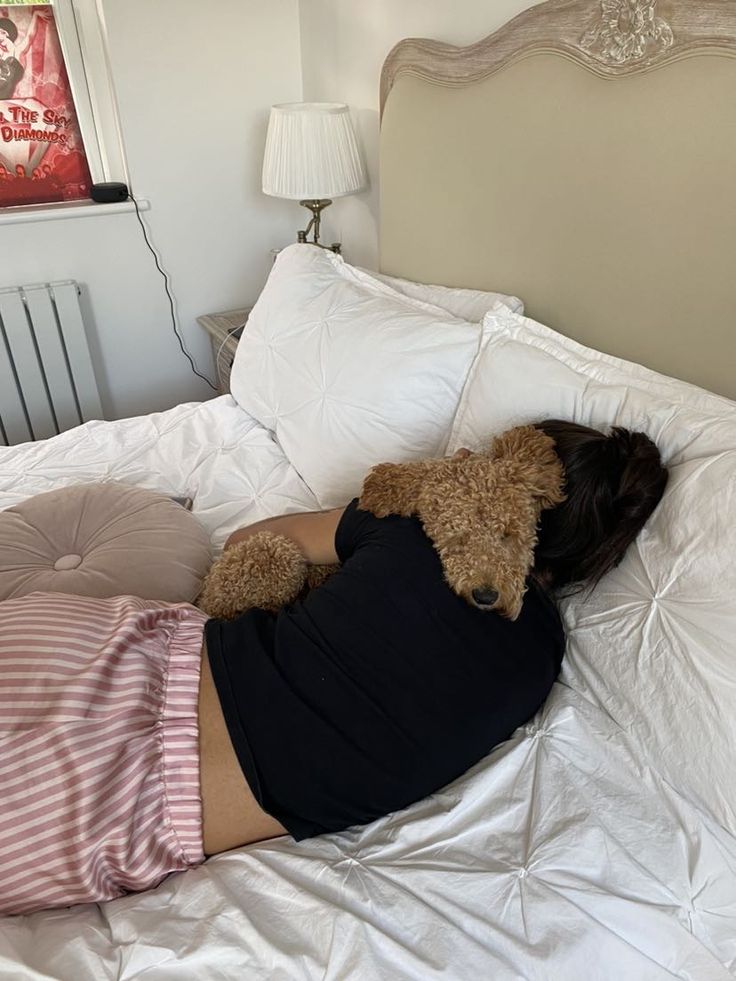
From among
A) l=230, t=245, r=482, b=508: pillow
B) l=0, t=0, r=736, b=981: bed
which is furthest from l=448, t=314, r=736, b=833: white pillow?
l=230, t=245, r=482, b=508: pillow

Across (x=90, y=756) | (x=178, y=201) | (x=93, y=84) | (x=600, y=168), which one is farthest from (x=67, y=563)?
(x=93, y=84)

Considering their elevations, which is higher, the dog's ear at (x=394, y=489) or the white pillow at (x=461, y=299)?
the white pillow at (x=461, y=299)

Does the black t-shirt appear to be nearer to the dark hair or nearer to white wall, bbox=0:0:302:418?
the dark hair

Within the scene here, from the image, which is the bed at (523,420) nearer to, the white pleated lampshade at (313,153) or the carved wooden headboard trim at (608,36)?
the carved wooden headboard trim at (608,36)

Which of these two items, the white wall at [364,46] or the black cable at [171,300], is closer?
the white wall at [364,46]

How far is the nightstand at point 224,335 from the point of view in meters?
2.22

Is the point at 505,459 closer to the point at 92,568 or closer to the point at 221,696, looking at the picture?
the point at 221,696

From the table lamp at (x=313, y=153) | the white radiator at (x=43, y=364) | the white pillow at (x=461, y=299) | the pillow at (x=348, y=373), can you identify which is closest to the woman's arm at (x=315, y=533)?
the pillow at (x=348, y=373)

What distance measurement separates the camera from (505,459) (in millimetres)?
953

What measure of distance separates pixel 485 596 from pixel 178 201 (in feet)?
6.58

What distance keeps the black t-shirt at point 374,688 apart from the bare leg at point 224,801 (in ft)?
0.05

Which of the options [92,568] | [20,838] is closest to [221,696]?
[20,838]

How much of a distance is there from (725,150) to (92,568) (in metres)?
1.17

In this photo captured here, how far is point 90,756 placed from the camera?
809mm
